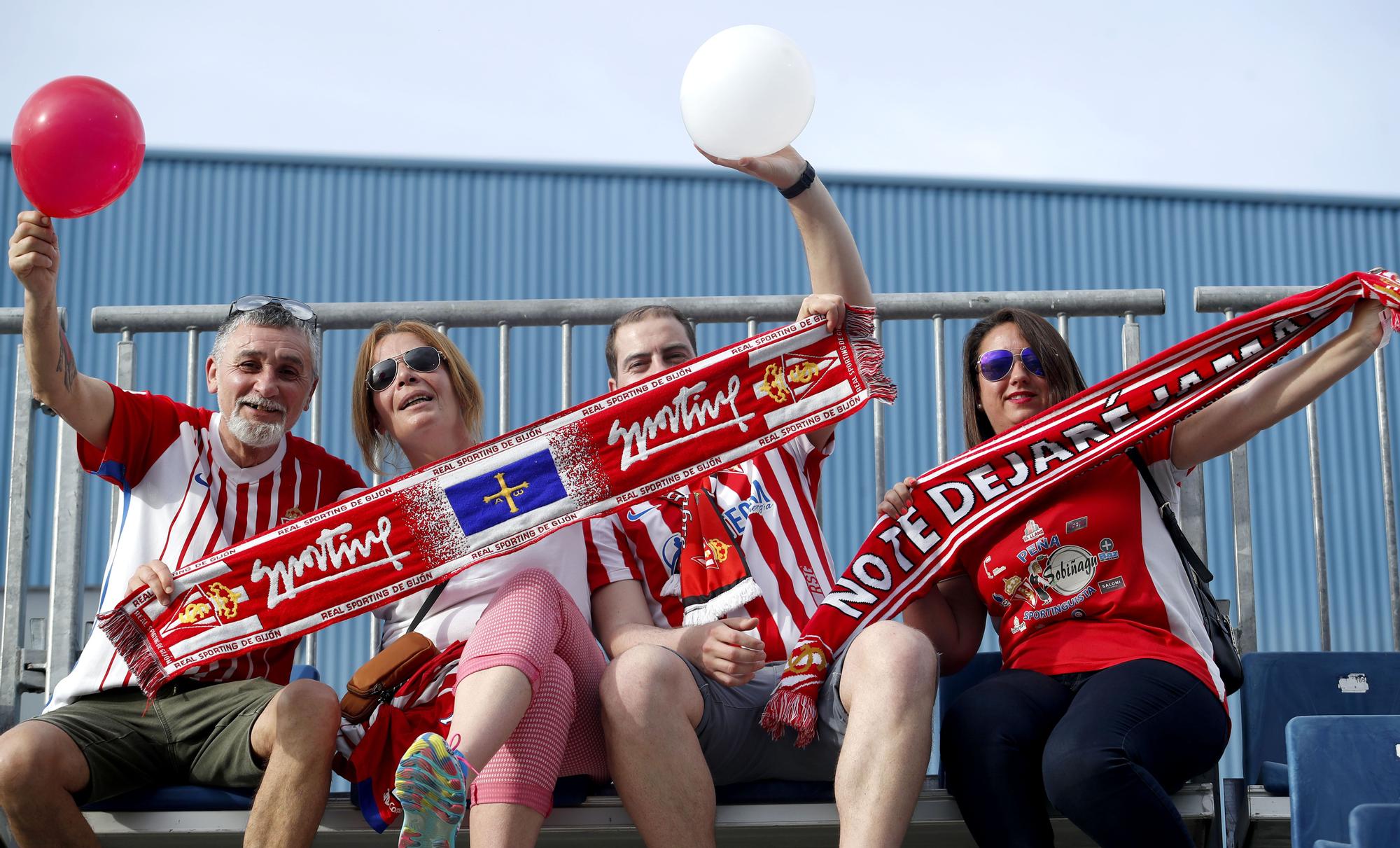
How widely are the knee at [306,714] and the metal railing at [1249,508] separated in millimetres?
2286

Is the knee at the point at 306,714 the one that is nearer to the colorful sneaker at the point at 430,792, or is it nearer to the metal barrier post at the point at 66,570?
the colorful sneaker at the point at 430,792

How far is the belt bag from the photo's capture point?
272 centimetres

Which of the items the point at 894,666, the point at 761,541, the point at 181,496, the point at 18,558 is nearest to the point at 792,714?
the point at 894,666

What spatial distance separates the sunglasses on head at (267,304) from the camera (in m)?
3.41

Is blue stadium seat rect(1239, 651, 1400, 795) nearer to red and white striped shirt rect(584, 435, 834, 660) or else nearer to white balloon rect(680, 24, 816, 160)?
red and white striped shirt rect(584, 435, 834, 660)

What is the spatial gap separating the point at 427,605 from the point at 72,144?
1.36 metres

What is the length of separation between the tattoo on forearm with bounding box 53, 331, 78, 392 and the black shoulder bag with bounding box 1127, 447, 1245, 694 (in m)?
2.58

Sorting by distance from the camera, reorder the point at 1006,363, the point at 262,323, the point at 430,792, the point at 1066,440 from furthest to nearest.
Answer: the point at 262,323, the point at 1006,363, the point at 1066,440, the point at 430,792

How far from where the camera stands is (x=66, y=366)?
3057 millimetres

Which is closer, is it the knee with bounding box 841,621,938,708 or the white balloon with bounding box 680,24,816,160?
the knee with bounding box 841,621,938,708

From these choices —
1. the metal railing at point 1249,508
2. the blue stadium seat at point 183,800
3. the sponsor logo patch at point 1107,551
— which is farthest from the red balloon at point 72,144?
the metal railing at point 1249,508

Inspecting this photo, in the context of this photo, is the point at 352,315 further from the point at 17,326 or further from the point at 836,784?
the point at 836,784

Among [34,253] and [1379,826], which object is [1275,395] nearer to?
[1379,826]

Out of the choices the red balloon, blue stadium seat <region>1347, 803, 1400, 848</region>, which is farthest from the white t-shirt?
blue stadium seat <region>1347, 803, 1400, 848</region>
